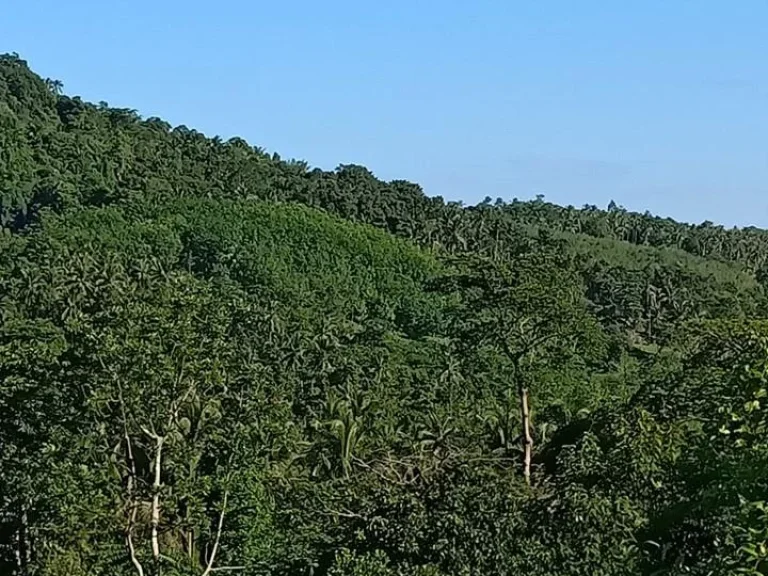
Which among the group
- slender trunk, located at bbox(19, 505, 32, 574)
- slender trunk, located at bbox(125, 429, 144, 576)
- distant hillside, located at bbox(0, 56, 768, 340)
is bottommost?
slender trunk, located at bbox(19, 505, 32, 574)

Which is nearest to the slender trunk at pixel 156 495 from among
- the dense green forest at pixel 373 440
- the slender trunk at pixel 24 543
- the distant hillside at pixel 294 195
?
the dense green forest at pixel 373 440

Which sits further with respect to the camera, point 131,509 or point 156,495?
point 131,509

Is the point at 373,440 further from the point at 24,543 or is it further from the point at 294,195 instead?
the point at 294,195

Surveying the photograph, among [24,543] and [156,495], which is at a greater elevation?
[156,495]

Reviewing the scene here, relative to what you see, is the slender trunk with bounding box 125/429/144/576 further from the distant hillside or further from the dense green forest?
the distant hillside

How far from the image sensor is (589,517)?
1211cm

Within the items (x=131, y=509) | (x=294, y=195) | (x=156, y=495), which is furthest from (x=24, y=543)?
(x=294, y=195)

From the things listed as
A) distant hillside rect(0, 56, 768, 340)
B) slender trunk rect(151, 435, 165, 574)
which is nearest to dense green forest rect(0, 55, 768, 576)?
slender trunk rect(151, 435, 165, 574)

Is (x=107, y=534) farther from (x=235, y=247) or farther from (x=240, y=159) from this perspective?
(x=240, y=159)

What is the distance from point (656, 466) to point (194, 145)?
8741 cm

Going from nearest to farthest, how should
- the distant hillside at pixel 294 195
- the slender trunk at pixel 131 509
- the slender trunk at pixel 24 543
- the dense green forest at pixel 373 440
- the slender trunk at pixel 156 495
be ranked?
1. the dense green forest at pixel 373 440
2. the slender trunk at pixel 156 495
3. the slender trunk at pixel 131 509
4. the slender trunk at pixel 24 543
5. the distant hillside at pixel 294 195

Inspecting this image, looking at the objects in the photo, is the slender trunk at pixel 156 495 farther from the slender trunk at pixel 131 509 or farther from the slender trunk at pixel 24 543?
the slender trunk at pixel 24 543

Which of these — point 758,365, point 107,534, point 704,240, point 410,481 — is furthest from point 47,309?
point 704,240

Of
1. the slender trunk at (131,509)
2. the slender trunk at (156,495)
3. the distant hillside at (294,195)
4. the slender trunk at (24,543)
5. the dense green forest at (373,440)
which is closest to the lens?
the dense green forest at (373,440)
